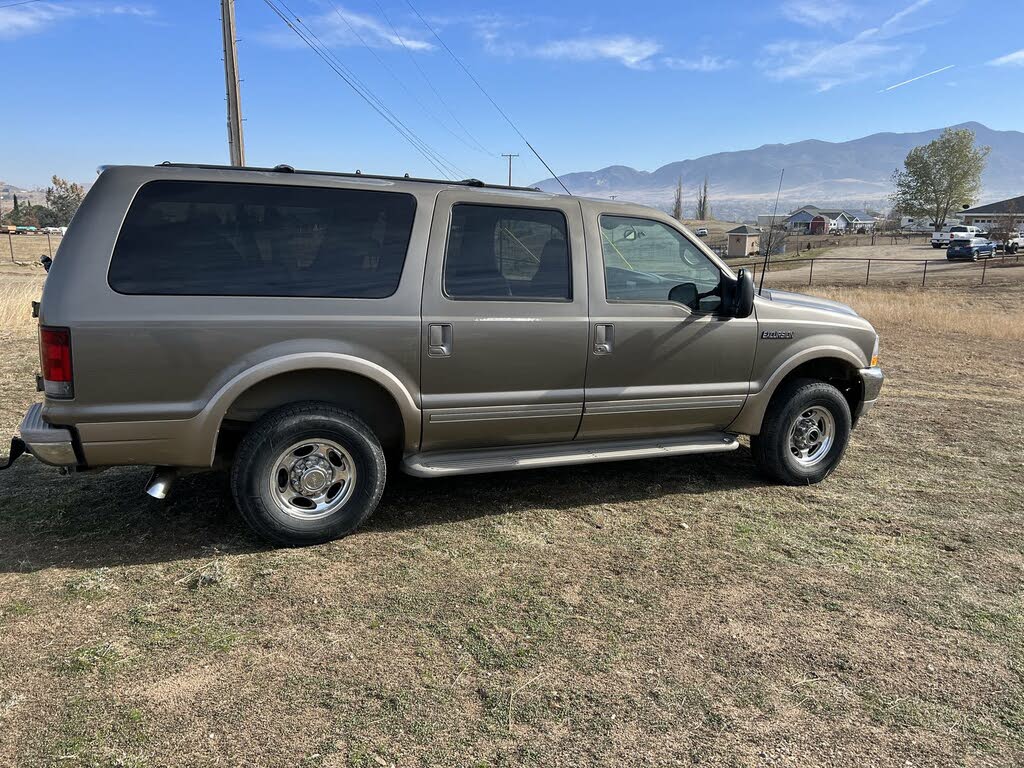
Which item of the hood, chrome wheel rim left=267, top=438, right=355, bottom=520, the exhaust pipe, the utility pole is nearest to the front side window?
the hood

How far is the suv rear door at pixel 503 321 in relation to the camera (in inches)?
162

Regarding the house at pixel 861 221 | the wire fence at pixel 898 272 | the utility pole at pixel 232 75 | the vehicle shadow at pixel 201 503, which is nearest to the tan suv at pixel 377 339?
the vehicle shadow at pixel 201 503

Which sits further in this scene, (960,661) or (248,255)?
(248,255)

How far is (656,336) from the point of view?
15.1 feet

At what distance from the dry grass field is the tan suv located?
45 centimetres

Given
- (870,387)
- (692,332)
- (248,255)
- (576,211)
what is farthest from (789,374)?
(248,255)

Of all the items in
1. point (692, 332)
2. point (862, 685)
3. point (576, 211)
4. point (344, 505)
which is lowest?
point (862, 685)

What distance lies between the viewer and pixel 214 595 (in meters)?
3.45

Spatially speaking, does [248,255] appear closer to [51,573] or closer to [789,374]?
[51,573]

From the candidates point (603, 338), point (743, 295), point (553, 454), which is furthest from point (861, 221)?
point (553, 454)

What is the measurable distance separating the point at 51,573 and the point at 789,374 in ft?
15.9

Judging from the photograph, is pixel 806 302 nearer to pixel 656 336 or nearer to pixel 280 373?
pixel 656 336

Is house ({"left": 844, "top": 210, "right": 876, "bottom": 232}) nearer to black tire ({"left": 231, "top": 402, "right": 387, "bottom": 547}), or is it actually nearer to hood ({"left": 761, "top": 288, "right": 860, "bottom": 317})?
hood ({"left": 761, "top": 288, "right": 860, "bottom": 317})

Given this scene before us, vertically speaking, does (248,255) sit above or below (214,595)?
above
